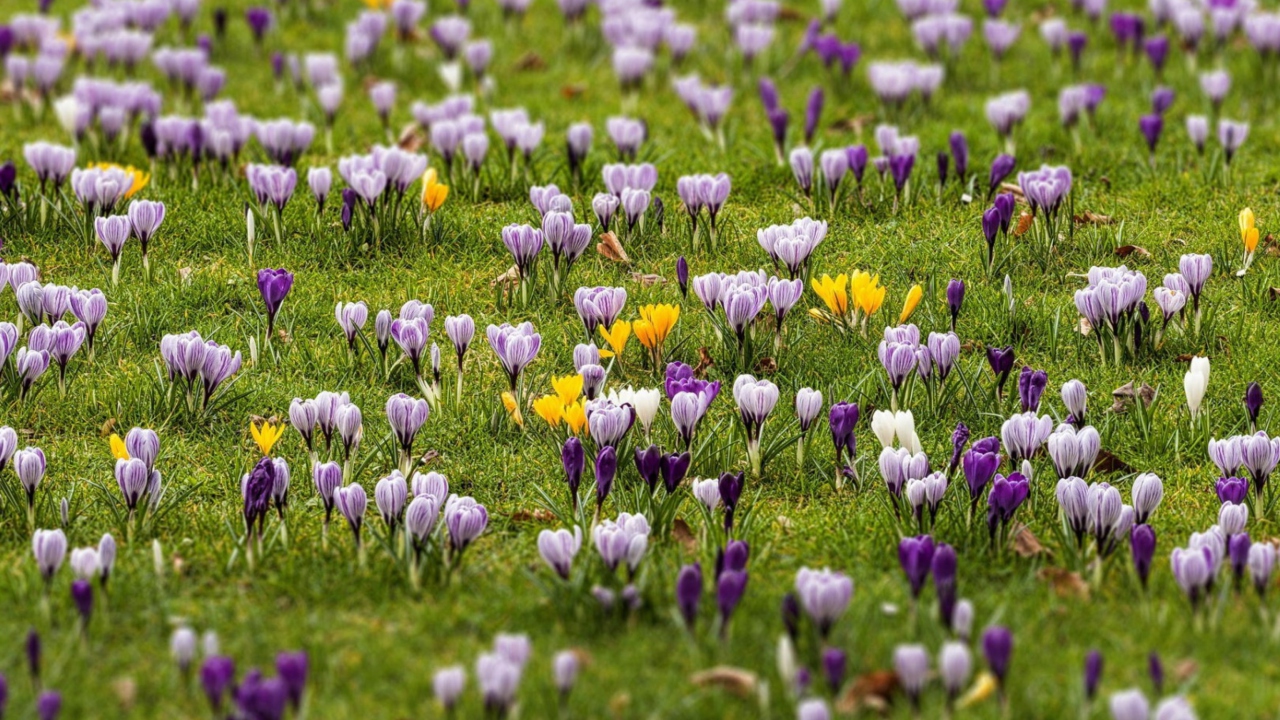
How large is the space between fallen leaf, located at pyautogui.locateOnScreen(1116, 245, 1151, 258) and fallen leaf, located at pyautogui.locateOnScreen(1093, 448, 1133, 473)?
1545 millimetres

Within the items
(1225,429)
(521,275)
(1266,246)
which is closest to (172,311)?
(521,275)

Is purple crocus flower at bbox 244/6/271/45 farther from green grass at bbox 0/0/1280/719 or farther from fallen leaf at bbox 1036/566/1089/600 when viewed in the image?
fallen leaf at bbox 1036/566/1089/600

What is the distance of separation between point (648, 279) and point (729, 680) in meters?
2.62

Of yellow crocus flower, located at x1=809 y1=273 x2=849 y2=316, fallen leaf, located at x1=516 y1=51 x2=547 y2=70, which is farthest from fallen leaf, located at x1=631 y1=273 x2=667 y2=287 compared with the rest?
fallen leaf, located at x1=516 y1=51 x2=547 y2=70

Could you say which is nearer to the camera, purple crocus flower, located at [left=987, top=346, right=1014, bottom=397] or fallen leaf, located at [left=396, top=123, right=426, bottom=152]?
purple crocus flower, located at [left=987, top=346, right=1014, bottom=397]

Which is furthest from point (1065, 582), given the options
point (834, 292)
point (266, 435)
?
point (266, 435)

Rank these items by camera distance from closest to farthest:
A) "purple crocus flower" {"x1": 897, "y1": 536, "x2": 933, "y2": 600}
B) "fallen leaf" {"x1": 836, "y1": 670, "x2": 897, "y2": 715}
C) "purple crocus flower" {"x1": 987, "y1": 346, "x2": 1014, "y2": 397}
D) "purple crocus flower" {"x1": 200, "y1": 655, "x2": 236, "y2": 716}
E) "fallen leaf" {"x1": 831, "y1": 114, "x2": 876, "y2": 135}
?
"purple crocus flower" {"x1": 200, "y1": 655, "x2": 236, "y2": 716}
"fallen leaf" {"x1": 836, "y1": 670, "x2": 897, "y2": 715}
"purple crocus flower" {"x1": 897, "y1": 536, "x2": 933, "y2": 600}
"purple crocus flower" {"x1": 987, "y1": 346, "x2": 1014, "y2": 397}
"fallen leaf" {"x1": 831, "y1": 114, "x2": 876, "y2": 135}

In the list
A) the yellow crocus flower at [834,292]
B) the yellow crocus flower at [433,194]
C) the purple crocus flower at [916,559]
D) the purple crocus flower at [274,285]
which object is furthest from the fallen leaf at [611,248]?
the purple crocus flower at [916,559]

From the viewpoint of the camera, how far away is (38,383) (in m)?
5.21

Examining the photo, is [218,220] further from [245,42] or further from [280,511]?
[245,42]

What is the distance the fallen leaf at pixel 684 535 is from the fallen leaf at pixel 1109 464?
1.32 metres

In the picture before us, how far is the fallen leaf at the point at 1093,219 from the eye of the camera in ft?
21.5

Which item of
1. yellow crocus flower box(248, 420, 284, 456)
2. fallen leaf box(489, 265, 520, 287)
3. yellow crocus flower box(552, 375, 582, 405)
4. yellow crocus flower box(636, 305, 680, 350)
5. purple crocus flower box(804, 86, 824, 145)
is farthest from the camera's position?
purple crocus flower box(804, 86, 824, 145)

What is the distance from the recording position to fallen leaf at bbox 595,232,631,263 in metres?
6.19
